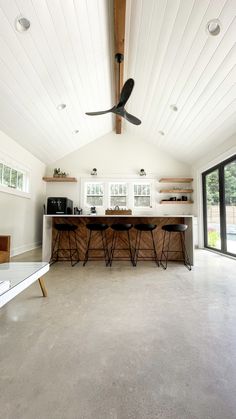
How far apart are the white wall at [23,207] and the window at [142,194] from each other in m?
2.83

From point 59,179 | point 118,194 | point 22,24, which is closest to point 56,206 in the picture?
point 59,179

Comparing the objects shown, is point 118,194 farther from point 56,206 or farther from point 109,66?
point 109,66

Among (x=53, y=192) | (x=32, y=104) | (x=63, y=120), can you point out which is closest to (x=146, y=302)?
(x=32, y=104)

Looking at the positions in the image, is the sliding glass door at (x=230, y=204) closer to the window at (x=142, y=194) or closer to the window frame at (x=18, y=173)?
the window at (x=142, y=194)

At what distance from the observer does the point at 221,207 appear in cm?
441

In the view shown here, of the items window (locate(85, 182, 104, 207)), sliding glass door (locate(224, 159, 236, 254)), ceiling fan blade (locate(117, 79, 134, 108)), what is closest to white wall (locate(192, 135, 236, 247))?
sliding glass door (locate(224, 159, 236, 254))

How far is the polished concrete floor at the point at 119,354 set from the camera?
883 mm

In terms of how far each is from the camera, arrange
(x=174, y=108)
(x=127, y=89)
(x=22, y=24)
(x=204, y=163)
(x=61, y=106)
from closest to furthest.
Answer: (x=22, y=24) → (x=127, y=89) → (x=61, y=106) → (x=174, y=108) → (x=204, y=163)

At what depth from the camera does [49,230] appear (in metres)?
3.66

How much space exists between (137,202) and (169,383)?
538 centimetres

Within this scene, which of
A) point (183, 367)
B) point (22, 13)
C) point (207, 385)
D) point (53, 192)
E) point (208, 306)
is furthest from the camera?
point (53, 192)

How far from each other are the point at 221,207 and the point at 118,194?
9.72 feet

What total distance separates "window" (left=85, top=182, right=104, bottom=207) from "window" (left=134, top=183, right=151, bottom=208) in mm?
1066

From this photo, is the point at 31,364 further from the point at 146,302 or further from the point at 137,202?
the point at 137,202
